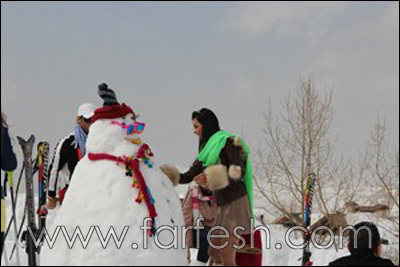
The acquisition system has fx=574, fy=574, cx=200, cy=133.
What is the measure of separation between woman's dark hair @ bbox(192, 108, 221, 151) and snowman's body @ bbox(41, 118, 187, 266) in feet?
5.30

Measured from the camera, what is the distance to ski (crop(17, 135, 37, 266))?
5633 mm

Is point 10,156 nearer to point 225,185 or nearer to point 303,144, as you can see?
point 225,185

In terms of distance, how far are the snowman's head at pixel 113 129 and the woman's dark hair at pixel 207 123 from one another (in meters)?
1.44

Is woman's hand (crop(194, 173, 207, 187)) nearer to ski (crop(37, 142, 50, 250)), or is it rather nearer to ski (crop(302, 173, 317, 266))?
ski (crop(302, 173, 317, 266))

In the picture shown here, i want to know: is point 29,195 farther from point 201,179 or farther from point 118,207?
point 118,207

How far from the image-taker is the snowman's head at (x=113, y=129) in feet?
14.2

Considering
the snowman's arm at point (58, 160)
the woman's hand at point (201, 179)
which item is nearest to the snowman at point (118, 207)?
the woman's hand at point (201, 179)

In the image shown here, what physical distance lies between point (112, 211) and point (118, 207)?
51 mm

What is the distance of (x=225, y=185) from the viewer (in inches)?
211

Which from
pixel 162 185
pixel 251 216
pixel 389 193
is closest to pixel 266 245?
pixel 251 216

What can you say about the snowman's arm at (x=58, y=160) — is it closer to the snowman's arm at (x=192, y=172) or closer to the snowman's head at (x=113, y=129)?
the snowman's arm at (x=192, y=172)

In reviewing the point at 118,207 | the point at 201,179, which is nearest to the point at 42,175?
the point at 201,179

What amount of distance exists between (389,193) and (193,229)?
40.0 ft

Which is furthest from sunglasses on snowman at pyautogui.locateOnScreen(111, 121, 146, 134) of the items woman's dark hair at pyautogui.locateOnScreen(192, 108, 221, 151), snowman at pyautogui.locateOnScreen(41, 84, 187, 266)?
woman's dark hair at pyautogui.locateOnScreen(192, 108, 221, 151)
